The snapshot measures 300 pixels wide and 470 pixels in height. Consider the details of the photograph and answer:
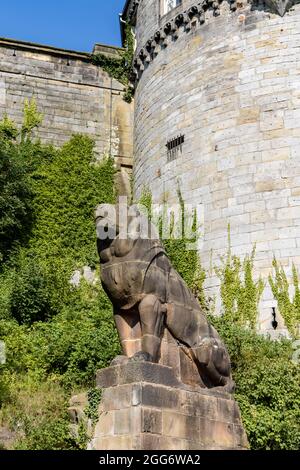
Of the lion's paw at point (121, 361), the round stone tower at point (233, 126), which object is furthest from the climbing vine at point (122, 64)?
the lion's paw at point (121, 361)

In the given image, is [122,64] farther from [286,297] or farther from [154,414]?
[154,414]

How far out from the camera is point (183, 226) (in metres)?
18.4

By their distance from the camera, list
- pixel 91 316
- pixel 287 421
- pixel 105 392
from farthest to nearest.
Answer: pixel 91 316 → pixel 287 421 → pixel 105 392

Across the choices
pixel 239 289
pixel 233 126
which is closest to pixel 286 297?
pixel 239 289

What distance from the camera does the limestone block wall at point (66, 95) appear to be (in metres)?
23.0

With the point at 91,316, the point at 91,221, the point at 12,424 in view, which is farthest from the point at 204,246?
the point at 12,424

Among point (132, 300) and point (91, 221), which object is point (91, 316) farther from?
point (132, 300)

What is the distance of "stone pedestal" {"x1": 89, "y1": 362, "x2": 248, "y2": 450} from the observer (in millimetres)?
7820

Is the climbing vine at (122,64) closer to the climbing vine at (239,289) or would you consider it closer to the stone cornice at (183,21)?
the stone cornice at (183,21)

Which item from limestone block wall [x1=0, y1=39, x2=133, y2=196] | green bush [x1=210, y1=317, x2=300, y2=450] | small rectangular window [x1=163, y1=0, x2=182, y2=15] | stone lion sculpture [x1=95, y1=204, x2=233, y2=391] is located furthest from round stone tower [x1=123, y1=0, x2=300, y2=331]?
stone lion sculpture [x1=95, y1=204, x2=233, y2=391]

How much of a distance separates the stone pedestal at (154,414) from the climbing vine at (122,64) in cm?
1678

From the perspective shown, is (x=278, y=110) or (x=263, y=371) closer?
(x=263, y=371)

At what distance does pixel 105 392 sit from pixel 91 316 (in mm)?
8271
